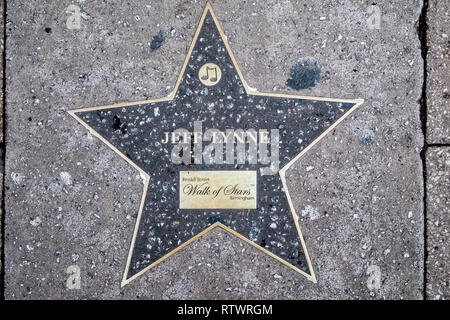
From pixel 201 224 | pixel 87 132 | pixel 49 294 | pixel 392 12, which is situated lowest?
pixel 49 294

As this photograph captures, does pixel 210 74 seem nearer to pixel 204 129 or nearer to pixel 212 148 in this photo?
pixel 204 129

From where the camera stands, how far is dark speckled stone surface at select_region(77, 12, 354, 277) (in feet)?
6.17

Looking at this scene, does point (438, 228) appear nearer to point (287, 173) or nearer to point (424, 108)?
point (424, 108)

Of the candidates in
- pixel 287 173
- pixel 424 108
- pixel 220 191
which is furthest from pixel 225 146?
pixel 424 108

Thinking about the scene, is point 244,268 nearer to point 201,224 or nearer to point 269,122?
point 201,224

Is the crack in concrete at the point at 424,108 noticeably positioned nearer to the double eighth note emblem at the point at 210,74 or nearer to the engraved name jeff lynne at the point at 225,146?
the engraved name jeff lynne at the point at 225,146

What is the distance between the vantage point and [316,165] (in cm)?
193

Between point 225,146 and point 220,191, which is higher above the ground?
point 225,146

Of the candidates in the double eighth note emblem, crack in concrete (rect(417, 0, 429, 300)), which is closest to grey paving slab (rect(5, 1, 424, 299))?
crack in concrete (rect(417, 0, 429, 300))

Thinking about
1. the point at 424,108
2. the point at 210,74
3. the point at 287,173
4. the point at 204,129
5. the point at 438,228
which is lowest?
the point at 438,228

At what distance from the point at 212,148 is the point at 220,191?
0.26 m

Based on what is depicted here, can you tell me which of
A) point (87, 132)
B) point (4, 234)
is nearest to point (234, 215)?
point (87, 132)

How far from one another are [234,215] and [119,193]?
71 centimetres

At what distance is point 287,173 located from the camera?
1.93 metres
